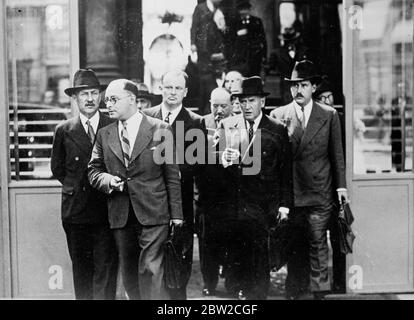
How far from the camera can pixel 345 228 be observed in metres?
5.04

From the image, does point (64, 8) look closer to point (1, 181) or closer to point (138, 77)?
point (138, 77)

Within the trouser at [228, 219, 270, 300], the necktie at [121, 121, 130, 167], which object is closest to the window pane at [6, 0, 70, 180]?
the necktie at [121, 121, 130, 167]

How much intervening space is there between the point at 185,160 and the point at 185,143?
0.13 metres

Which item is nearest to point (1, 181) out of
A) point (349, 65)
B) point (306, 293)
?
point (306, 293)

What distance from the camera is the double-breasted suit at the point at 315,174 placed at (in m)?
5.05

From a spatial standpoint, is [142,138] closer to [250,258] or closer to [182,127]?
[182,127]

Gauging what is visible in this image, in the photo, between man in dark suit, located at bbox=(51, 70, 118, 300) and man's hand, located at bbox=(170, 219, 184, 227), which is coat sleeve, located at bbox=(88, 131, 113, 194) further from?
man's hand, located at bbox=(170, 219, 184, 227)

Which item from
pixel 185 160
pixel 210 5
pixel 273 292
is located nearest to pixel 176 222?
pixel 185 160

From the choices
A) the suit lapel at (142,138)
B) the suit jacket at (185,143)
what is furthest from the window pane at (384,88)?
Answer: the suit lapel at (142,138)

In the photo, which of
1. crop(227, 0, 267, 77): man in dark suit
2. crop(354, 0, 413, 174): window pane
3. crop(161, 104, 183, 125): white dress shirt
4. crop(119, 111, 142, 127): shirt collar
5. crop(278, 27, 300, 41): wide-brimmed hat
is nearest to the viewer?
crop(119, 111, 142, 127): shirt collar

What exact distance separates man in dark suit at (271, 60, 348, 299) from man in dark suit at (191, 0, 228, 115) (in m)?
0.55

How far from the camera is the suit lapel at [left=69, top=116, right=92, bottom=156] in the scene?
4.88 meters
